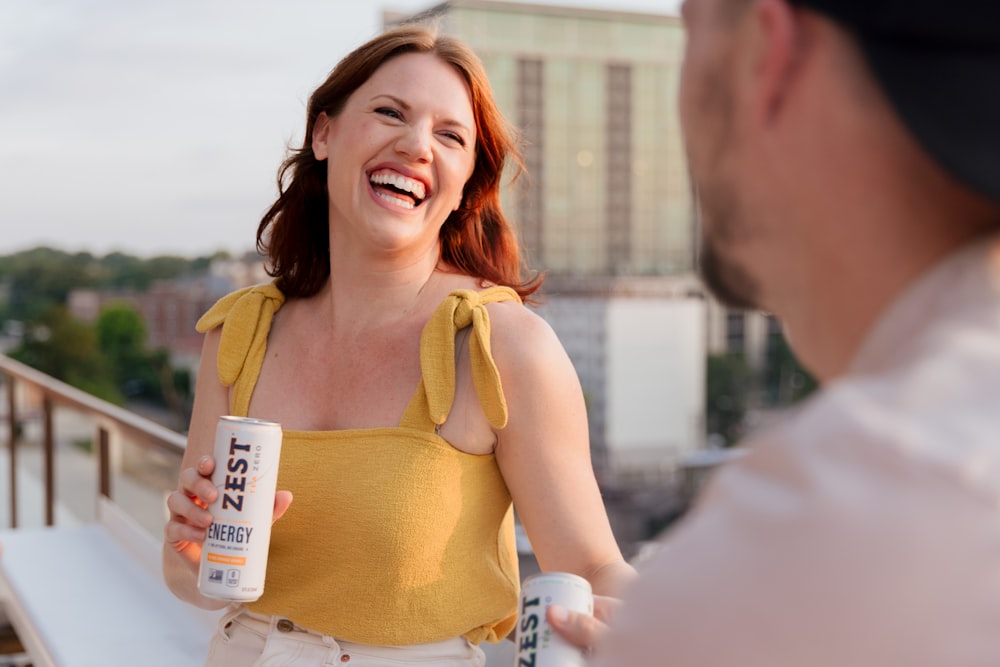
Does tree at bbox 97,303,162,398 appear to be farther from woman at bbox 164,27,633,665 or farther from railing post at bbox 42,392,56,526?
woman at bbox 164,27,633,665

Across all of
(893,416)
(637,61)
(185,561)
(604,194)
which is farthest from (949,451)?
(637,61)

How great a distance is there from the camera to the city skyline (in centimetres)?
2262

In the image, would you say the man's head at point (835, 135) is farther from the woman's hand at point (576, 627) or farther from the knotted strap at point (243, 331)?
the knotted strap at point (243, 331)

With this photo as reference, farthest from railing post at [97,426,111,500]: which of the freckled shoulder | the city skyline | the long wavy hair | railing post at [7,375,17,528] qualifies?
the city skyline

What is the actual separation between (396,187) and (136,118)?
29929mm

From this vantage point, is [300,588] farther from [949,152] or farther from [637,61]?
[637,61]

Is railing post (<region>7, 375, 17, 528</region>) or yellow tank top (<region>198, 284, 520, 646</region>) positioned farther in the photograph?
railing post (<region>7, 375, 17, 528</region>)

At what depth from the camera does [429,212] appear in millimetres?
1507

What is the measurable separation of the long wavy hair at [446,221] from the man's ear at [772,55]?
39.8 inches

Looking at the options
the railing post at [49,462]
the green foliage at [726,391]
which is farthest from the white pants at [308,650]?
the green foliage at [726,391]

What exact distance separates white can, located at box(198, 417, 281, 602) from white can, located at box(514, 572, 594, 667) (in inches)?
17.7

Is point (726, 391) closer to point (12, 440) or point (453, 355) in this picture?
point (12, 440)

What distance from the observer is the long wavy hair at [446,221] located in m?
1.52

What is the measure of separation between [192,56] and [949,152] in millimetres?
30323
